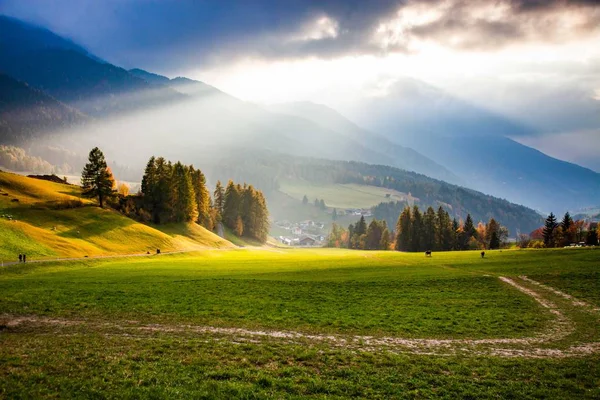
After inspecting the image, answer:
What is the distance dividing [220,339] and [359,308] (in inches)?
558

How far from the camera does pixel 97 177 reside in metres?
89.1

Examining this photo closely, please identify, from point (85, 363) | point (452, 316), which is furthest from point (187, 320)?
point (452, 316)

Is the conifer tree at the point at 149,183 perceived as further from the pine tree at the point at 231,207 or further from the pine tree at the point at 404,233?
→ the pine tree at the point at 404,233

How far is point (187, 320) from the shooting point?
1035 inches

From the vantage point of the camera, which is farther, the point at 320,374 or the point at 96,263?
the point at 96,263

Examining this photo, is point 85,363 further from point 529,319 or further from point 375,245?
point 375,245

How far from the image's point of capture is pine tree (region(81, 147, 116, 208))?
8794 cm

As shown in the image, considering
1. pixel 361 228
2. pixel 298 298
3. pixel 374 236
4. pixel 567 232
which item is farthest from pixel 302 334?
pixel 361 228

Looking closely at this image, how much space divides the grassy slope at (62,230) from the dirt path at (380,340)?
4170 centimetres

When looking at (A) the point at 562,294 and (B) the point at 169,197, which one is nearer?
(A) the point at 562,294

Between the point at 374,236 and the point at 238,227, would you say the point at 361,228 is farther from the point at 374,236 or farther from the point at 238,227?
the point at 238,227

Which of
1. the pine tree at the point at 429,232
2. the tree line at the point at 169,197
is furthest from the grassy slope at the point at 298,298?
the pine tree at the point at 429,232

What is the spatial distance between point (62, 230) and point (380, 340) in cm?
7482

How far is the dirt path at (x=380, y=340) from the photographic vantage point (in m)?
20.4
